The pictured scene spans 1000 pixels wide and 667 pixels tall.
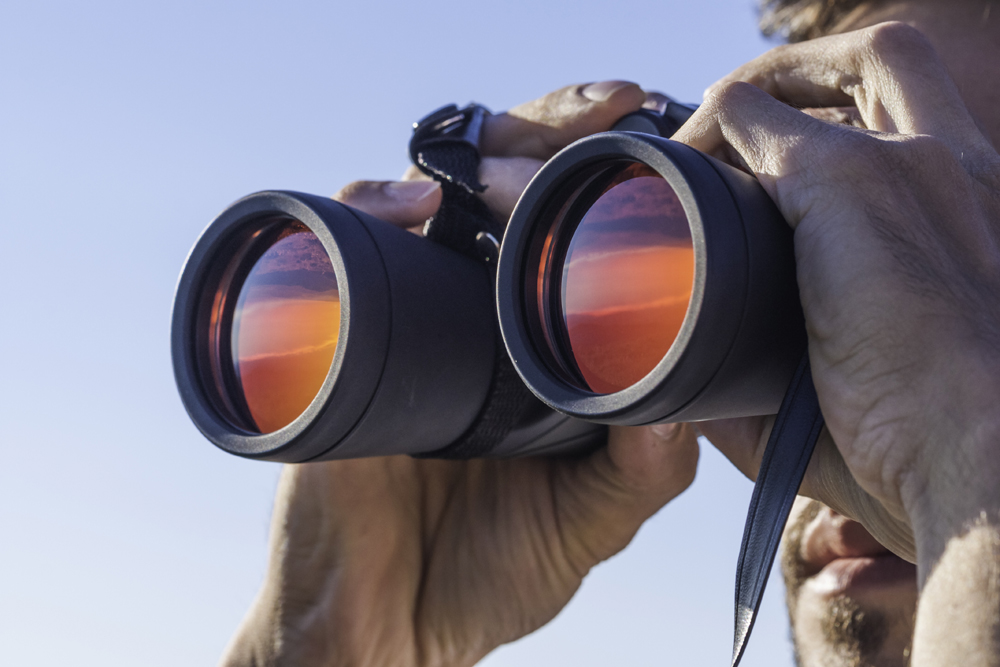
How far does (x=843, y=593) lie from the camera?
4.86 feet

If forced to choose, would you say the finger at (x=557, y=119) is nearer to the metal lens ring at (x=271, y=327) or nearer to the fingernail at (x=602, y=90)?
the fingernail at (x=602, y=90)

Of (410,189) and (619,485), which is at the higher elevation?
(410,189)

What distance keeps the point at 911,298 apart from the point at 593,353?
0.27 metres

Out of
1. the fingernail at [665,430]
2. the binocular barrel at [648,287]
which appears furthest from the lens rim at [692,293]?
the fingernail at [665,430]

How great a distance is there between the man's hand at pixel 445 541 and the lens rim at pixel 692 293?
1.63 ft

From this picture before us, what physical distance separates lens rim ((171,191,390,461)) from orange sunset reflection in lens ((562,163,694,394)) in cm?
19

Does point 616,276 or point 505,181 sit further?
point 505,181

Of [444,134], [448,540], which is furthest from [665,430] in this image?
[444,134]

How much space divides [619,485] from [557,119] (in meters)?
0.59

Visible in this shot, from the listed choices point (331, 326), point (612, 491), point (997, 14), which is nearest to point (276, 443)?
point (331, 326)

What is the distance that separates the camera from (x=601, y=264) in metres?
0.81

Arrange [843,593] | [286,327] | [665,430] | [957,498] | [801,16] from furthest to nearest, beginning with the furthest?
[801,16] < [843,593] < [665,430] < [286,327] < [957,498]

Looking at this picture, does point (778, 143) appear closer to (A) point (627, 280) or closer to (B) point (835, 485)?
(A) point (627, 280)

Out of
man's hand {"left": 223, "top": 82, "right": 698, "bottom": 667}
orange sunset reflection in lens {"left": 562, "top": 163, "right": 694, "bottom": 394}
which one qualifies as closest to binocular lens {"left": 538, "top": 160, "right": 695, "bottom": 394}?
orange sunset reflection in lens {"left": 562, "top": 163, "right": 694, "bottom": 394}
